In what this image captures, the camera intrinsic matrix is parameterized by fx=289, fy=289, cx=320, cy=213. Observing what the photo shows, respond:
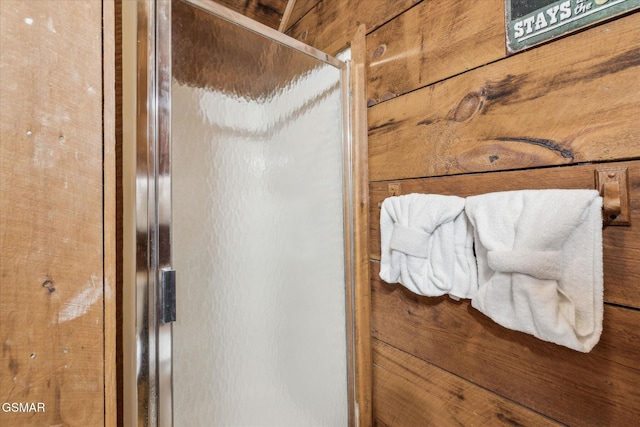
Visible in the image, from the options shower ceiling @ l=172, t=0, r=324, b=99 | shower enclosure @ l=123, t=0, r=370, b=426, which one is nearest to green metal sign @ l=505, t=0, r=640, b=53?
shower enclosure @ l=123, t=0, r=370, b=426

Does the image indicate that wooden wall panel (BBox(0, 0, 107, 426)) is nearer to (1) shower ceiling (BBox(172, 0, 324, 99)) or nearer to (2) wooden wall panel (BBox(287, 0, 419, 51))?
(1) shower ceiling (BBox(172, 0, 324, 99))

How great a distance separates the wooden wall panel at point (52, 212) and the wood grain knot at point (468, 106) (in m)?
0.85

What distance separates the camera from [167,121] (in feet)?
2.26

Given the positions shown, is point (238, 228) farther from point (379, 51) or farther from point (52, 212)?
point (379, 51)

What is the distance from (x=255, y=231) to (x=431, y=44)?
0.78m

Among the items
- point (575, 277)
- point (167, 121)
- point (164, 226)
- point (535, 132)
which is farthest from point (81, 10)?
point (575, 277)

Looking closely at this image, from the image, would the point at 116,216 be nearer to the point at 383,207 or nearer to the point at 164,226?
the point at 164,226

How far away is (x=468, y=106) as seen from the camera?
75cm

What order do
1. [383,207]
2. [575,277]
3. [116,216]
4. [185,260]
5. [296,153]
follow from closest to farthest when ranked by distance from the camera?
[575,277] → [116,216] → [185,260] → [383,207] → [296,153]

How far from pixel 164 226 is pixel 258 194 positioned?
1.15 feet

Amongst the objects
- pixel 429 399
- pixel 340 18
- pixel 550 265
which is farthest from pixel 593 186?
pixel 340 18

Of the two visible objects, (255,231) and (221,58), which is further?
(255,231)

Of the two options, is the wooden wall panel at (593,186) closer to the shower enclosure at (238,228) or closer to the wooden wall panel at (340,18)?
the shower enclosure at (238,228)

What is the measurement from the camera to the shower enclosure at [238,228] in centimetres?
65
